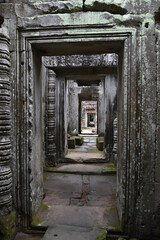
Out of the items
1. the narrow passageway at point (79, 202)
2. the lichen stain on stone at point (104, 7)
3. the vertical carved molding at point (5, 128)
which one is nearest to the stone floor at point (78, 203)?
the narrow passageway at point (79, 202)

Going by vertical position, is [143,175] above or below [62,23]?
below

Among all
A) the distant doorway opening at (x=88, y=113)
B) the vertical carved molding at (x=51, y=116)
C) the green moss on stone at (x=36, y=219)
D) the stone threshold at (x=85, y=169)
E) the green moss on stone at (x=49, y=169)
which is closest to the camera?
the green moss on stone at (x=36, y=219)

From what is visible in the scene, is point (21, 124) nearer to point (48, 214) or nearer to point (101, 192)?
point (48, 214)

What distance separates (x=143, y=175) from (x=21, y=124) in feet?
5.04

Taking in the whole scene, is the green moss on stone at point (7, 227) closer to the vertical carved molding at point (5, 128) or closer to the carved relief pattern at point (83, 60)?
the vertical carved molding at point (5, 128)

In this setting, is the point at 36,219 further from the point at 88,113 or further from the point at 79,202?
the point at 88,113

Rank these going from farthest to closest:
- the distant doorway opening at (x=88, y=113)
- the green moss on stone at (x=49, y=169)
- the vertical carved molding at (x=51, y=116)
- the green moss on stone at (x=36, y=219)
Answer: the distant doorway opening at (x=88, y=113) → the vertical carved molding at (x=51, y=116) → the green moss on stone at (x=49, y=169) → the green moss on stone at (x=36, y=219)

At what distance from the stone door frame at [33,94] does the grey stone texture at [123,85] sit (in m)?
0.01

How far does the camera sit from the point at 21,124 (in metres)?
2.51

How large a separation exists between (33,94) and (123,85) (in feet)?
3.61

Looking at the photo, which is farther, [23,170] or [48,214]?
[48,214]

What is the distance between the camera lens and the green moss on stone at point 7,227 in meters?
2.26

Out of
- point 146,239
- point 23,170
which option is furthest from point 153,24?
point 146,239

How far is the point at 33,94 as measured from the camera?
262 cm
